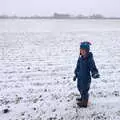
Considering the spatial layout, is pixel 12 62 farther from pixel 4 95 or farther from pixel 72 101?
pixel 72 101

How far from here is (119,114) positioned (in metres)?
5.67

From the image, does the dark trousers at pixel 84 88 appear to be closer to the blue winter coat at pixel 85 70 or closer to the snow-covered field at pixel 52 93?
the blue winter coat at pixel 85 70

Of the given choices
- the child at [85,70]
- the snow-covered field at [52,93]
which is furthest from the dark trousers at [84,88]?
the snow-covered field at [52,93]

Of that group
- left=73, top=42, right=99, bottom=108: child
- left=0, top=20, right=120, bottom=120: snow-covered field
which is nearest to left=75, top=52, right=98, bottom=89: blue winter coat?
left=73, top=42, right=99, bottom=108: child

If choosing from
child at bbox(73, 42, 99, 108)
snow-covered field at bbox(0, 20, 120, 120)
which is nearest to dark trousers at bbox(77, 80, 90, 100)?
child at bbox(73, 42, 99, 108)

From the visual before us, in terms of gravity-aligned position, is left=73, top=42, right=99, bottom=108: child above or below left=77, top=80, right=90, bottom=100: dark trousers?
above

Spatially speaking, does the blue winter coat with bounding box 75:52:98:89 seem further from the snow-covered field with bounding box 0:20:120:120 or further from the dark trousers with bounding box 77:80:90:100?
the snow-covered field with bounding box 0:20:120:120

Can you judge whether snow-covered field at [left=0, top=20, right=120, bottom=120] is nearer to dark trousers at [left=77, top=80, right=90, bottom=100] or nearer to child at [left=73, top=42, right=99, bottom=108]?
dark trousers at [left=77, top=80, right=90, bottom=100]

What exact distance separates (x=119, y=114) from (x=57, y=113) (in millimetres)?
1348

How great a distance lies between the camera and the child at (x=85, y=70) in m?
5.62

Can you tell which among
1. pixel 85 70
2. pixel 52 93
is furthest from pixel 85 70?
pixel 52 93

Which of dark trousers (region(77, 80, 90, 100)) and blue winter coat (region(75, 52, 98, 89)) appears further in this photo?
dark trousers (region(77, 80, 90, 100))

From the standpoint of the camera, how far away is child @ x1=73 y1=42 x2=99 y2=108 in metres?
5.62

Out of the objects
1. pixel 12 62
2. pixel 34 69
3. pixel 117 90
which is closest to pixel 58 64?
pixel 34 69
